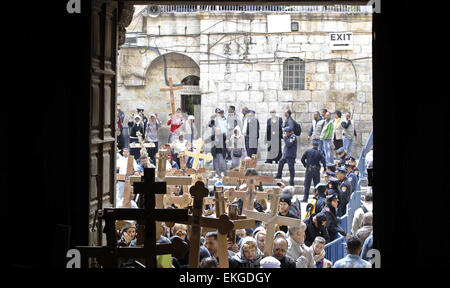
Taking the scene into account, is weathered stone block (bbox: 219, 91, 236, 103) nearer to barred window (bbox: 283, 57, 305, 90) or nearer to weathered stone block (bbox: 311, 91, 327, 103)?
barred window (bbox: 283, 57, 305, 90)

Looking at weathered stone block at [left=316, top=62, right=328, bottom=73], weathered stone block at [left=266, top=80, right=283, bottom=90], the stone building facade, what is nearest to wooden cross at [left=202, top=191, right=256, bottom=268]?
the stone building facade

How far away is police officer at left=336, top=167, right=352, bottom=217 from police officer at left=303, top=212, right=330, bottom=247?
161 cm

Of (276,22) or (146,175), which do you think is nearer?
(146,175)

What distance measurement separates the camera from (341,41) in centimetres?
2145

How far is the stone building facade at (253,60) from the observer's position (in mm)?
21250

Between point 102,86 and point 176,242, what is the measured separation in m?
1.93

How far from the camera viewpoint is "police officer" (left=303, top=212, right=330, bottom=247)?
8719 millimetres

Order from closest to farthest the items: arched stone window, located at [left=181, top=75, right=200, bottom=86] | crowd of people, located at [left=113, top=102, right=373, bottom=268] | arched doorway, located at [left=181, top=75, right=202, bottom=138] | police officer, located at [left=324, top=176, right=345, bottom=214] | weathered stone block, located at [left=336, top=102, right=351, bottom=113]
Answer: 1. crowd of people, located at [left=113, top=102, right=373, bottom=268]
2. police officer, located at [left=324, top=176, right=345, bottom=214]
3. weathered stone block, located at [left=336, top=102, right=351, bottom=113]
4. arched doorway, located at [left=181, top=75, right=202, bottom=138]
5. arched stone window, located at [left=181, top=75, right=200, bottom=86]

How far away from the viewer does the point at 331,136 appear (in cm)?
1727

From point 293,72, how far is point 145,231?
17.3 meters

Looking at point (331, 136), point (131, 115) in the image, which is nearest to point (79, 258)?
point (331, 136)

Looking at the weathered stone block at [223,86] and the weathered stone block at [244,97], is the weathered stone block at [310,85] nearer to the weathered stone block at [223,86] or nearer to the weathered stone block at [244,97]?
the weathered stone block at [244,97]

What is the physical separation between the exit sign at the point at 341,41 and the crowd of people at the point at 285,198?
4372 mm
